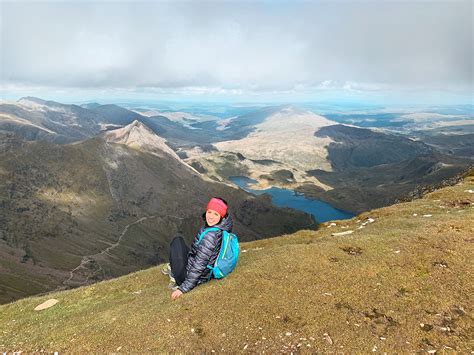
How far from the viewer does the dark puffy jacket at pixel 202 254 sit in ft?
65.4

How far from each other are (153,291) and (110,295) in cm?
492

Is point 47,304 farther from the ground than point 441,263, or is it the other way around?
point 441,263

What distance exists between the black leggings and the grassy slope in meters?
1.50

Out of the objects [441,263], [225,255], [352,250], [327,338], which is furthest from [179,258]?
[441,263]

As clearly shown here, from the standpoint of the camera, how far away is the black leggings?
2157 cm

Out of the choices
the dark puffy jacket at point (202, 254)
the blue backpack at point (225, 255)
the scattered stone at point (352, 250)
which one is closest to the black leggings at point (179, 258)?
the dark puffy jacket at point (202, 254)

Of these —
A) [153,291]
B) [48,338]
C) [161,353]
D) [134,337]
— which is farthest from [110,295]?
[161,353]

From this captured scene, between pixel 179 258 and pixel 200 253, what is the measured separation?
83.1 inches

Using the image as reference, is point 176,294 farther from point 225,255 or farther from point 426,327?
point 426,327

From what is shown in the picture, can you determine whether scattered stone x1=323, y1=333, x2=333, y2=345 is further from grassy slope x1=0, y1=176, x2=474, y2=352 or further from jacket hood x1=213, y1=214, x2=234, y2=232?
jacket hood x1=213, y1=214, x2=234, y2=232

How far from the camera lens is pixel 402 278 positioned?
827 inches

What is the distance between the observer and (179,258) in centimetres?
2156

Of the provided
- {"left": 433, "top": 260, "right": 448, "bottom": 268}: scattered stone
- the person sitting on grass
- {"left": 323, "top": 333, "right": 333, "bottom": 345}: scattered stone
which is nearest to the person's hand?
the person sitting on grass

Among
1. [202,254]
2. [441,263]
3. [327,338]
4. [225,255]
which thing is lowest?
[327,338]
